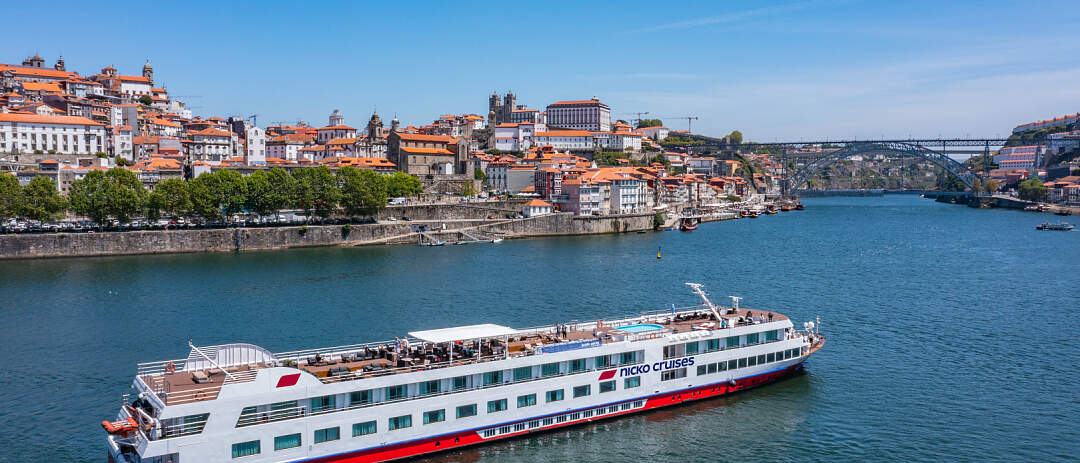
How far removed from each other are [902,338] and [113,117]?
79374 millimetres

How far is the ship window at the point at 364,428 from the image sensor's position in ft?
53.5

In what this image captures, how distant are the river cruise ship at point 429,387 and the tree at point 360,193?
41958mm

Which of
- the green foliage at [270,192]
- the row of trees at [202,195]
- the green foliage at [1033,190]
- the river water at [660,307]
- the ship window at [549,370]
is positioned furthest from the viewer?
the green foliage at [1033,190]

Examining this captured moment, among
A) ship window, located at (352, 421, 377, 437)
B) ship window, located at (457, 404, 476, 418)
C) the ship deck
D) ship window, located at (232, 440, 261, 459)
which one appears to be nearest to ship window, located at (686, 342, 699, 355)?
the ship deck

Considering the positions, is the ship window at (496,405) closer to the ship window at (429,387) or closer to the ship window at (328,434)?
the ship window at (429,387)

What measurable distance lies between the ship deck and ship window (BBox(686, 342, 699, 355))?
22.6 inches

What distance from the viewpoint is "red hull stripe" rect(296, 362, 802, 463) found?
53.9 feet

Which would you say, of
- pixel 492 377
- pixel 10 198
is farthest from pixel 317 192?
pixel 492 377

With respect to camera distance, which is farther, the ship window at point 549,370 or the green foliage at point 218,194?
the green foliage at point 218,194

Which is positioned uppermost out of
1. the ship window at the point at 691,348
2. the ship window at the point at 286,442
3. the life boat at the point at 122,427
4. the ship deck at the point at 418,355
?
the ship deck at the point at 418,355

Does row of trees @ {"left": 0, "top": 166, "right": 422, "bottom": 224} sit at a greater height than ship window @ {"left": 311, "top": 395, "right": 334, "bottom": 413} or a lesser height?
greater

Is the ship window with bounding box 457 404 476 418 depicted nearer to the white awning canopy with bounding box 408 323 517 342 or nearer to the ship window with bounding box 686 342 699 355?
the white awning canopy with bounding box 408 323 517 342

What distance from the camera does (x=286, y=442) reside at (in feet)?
51.1

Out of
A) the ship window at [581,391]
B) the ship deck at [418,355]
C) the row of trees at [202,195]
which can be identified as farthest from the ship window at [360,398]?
the row of trees at [202,195]
